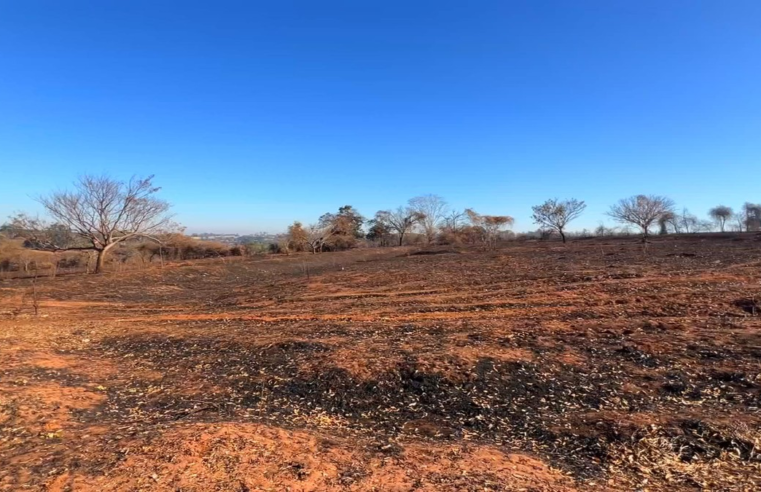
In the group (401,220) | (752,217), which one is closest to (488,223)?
(401,220)

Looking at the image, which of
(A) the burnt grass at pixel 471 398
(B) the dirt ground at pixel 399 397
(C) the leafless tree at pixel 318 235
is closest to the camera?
(B) the dirt ground at pixel 399 397

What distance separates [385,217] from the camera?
59375 millimetres

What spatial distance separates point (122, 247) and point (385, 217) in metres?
32.8

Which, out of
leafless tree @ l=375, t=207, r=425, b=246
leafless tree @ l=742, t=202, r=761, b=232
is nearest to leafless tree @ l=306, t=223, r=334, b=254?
leafless tree @ l=375, t=207, r=425, b=246

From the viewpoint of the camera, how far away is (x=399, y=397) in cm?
560

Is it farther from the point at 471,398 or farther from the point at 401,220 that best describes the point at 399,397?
the point at 401,220

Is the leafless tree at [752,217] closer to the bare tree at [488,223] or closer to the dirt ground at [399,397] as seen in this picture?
the bare tree at [488,223]

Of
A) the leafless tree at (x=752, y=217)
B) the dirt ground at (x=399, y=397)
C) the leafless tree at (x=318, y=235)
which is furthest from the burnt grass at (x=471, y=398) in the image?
the leafless tree at (x=752, y=217)

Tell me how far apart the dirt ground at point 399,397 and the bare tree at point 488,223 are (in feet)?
129

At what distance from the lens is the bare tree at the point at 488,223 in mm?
51125

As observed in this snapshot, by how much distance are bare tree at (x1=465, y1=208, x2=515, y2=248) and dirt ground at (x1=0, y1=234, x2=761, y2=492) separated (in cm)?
3947

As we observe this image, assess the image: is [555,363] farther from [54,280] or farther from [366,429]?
[54,280]

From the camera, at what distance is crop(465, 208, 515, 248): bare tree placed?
51.1 m

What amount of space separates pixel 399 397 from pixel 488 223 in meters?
47.3
